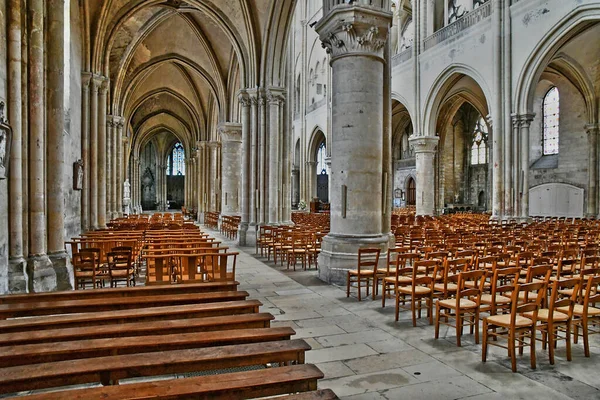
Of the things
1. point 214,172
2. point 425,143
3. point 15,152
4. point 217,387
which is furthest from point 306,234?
point 214,172

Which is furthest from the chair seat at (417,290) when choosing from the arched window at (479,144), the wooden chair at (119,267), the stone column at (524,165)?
the arched window at (479,144)

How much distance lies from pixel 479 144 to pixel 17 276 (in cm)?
3654

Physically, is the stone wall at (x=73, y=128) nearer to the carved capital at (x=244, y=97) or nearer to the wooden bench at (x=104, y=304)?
the carved capital at (x=244, y=97)

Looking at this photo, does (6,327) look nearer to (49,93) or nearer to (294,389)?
(294,389)

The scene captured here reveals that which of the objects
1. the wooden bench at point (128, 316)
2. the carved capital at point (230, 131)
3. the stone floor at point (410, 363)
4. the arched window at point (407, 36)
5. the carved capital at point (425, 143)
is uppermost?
the arched window at point (407, 36)

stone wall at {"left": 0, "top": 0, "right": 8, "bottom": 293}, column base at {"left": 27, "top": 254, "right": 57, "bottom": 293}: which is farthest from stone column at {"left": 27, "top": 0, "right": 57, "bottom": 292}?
stone wall at {"left": 0, "top": 0, "right": 8, "bottom": 293}

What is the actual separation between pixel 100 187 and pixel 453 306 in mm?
15551

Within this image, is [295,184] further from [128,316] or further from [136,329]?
[136,329]

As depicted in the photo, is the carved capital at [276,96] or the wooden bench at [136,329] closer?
the wooden bench at [136,329]

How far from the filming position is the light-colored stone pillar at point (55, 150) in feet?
27.9

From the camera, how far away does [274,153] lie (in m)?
18.6

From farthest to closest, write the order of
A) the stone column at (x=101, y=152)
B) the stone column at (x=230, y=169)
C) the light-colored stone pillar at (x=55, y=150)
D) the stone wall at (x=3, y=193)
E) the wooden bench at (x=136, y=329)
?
the stone column at (x=230, y=169)
the stone column at (x=101, y=152)
the light-colored stone pillar at (x=55, y=150)
the stone wall at (x=3, y=193)
the wooden bench at (x=136, y=329)

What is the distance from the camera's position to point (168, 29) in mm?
26031

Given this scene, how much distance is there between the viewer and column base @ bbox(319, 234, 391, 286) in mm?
9352
